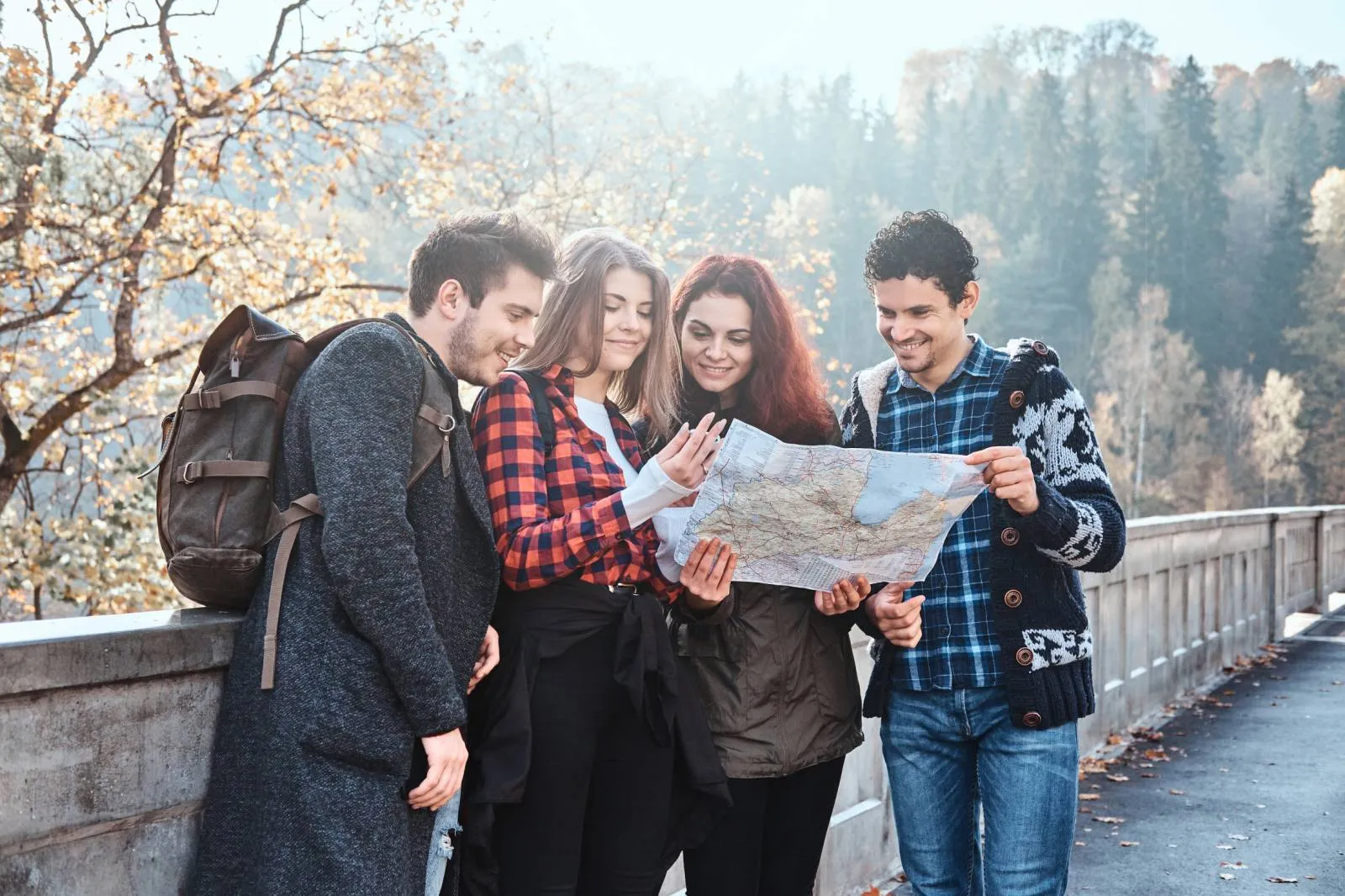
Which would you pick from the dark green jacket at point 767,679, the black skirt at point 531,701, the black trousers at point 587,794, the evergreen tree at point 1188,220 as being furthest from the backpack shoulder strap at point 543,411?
the evergreen tree at point 1188,220

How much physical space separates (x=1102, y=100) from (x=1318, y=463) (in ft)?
157

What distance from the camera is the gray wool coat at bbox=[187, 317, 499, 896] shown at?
2109 mm

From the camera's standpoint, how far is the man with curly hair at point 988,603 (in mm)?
2779

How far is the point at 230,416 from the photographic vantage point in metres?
2.26

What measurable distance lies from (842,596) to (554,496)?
2.34 feet

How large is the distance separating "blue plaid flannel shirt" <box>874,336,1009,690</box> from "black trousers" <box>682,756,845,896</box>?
13.3 inches

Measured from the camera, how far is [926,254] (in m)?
2.84

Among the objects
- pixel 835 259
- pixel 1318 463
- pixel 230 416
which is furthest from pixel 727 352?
pixel 835 259

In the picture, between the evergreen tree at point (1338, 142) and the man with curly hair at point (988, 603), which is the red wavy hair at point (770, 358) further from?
the evergreen tree at point (1338, 142)

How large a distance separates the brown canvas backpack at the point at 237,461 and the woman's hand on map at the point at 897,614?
108cm

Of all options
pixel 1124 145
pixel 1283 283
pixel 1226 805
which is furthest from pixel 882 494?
pixel 1124 145

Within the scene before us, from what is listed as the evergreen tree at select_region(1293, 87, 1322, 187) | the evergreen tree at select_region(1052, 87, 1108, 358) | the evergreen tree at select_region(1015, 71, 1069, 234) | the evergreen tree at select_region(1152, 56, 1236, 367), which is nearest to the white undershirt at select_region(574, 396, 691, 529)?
the evergreen tree at select_region(1152, 56, 1236, 367)

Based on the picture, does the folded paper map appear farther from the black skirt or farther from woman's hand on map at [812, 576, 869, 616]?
the black skirt

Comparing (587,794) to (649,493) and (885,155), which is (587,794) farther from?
(885,155)
